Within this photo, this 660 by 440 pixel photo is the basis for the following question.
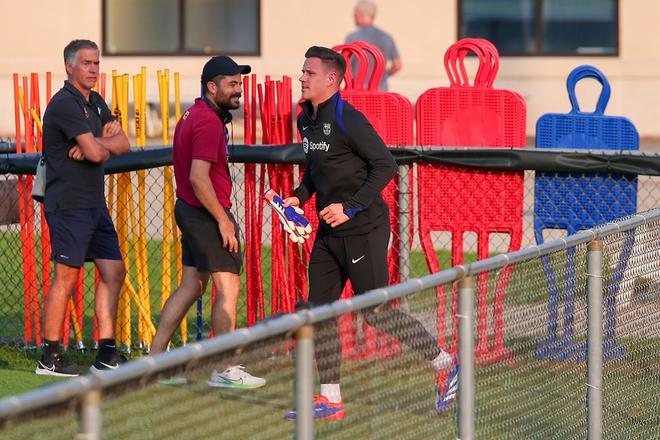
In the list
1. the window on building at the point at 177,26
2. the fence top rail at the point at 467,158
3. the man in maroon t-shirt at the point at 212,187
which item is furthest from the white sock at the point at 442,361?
the window on building at the point at 177,26

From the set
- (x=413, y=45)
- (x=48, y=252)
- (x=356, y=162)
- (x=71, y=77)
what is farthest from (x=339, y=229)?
(x=413, y=45)

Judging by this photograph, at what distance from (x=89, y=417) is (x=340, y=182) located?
4.04 metres

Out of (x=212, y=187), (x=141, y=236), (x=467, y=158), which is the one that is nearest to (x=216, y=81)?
(x=212, y=187)

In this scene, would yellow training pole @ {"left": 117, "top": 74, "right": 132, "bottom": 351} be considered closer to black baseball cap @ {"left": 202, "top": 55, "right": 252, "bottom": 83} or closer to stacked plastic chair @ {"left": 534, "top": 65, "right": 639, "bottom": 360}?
black baseball cap @ {"left": 202, "top": 55, "right": 252, "bottom": 83}

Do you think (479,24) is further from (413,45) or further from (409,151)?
(409,151)

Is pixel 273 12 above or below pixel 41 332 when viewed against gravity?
above

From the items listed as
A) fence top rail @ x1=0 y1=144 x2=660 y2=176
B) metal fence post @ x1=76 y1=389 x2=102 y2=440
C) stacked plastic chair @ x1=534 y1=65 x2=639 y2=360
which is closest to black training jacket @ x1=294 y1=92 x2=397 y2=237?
fence top rail @ x1=0 y1=144 x2=660 y2=176

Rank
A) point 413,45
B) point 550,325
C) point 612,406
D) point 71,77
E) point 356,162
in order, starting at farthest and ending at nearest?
point 413,45, point 71,77, point 356,162, point 612,406, point 550,325

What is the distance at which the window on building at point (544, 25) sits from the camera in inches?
840

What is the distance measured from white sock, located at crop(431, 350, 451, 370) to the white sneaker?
876 millimetres

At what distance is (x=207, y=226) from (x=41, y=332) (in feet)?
6.71

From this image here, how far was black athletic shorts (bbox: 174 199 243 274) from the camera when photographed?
6898 mm

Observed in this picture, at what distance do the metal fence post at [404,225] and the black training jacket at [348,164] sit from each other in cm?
100

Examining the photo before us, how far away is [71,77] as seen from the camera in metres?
7.25
